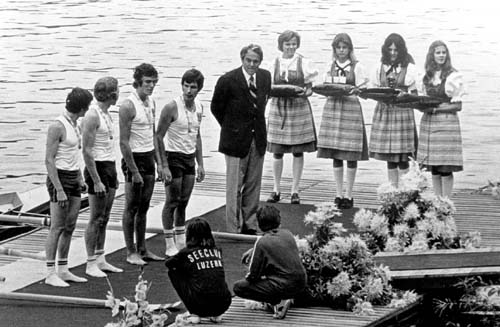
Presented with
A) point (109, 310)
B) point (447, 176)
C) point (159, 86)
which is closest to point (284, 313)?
point (109, 310)

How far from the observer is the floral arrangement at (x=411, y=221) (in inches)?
404

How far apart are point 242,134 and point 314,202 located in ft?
5.03

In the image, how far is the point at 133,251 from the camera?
33.5 ft

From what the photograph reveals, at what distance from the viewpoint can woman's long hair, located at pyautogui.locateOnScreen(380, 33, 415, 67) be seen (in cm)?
1198

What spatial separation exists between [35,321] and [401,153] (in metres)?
4.48

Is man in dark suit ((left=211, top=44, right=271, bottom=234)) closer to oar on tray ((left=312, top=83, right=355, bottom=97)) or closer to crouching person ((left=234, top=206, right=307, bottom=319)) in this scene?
oar on tray ((left=312, top=83, right=355, bottom=97))

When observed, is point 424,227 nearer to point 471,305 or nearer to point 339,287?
point 471,305

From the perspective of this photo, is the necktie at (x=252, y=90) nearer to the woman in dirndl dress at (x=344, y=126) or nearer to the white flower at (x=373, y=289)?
the woman in dirndl dress at (x=344, y=126)

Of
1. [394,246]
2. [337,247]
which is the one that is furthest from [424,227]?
[337,247]

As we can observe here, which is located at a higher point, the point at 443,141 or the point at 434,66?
the point at 434,66

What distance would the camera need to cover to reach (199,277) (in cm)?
857

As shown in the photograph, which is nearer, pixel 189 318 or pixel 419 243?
pixel 189 318

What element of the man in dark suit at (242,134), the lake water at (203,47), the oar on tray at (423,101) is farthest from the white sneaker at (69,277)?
the lake water at (203,47)

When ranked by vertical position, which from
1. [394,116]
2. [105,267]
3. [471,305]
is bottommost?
[471,305]
